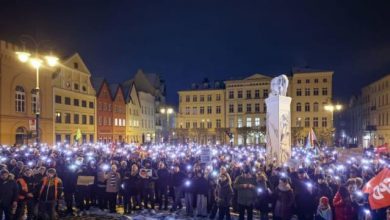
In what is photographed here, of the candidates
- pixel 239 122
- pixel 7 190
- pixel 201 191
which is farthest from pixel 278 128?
pixel 239 122

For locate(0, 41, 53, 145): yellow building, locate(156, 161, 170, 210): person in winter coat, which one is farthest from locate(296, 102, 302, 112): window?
locate(156, 161, 170, 210): person in winter coat

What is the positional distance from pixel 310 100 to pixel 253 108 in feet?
37.2

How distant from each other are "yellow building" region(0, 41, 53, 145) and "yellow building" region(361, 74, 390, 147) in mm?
52382

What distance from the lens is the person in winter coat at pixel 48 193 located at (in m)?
11.3

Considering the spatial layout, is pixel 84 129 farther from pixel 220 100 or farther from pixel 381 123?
pixel 381 123

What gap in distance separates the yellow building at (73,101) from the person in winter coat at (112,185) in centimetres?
3669

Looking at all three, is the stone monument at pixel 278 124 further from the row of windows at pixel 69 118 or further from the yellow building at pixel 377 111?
the yellow building at pixel 377 111

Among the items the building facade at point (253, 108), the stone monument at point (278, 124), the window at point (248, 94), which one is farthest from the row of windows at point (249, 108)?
the stone monument at point (278, 124)

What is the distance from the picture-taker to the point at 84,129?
178 ft

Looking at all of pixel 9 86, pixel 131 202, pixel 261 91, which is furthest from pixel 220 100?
pixel 131 202

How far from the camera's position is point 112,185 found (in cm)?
1321

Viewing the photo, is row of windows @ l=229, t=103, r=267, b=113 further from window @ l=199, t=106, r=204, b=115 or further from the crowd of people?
the crowd of people

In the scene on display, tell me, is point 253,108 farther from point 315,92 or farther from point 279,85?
point 279,85

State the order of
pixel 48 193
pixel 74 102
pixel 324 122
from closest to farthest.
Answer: pixel 48 193 < pixel 74 102 < pixel 324 122
